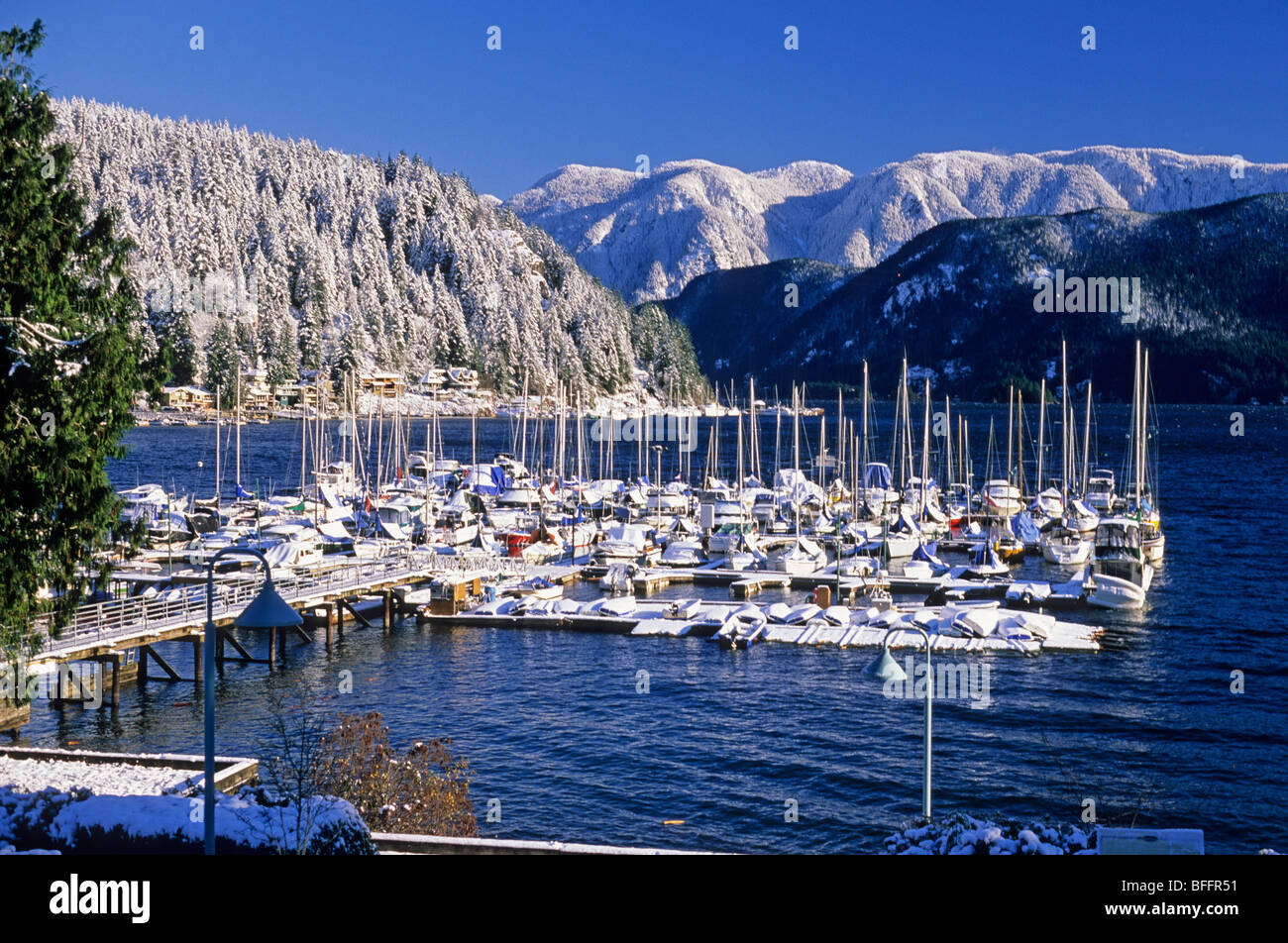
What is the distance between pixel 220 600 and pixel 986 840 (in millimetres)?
36513

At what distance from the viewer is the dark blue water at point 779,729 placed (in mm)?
27281

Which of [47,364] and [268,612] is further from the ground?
[47,364]

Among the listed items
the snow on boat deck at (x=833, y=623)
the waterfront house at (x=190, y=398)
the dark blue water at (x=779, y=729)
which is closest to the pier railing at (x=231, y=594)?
the dark blue water at (x=779, y=729)

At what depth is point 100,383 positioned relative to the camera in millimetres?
20500

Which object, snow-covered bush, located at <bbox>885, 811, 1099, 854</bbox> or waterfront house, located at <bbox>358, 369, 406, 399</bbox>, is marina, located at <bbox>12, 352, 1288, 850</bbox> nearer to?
snow-covered bush, located at <bbox>885, 811, 1099, 854</bbox>

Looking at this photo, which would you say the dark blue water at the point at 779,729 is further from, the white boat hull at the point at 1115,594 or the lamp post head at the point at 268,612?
the lamp post head at the point at 268,612

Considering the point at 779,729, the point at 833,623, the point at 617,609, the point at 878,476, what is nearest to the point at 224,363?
the point at 878,476

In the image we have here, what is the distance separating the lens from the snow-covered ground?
20.9m

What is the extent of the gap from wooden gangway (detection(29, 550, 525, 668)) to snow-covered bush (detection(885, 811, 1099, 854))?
22.4m

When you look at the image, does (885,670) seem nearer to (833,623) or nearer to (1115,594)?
(833,623)

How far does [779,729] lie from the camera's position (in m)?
34.0

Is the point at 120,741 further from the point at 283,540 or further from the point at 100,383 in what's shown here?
the point at 283,540
